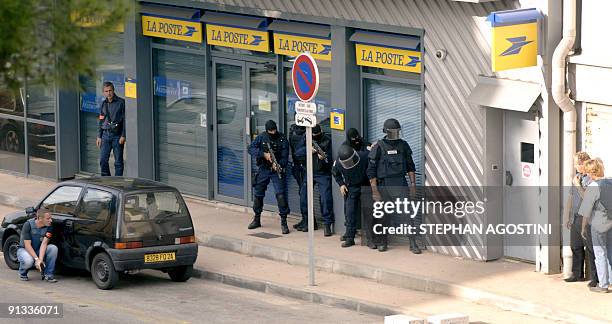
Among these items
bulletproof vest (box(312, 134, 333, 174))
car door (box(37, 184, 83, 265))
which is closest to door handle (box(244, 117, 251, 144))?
bulletproof vest (box(312, 134, 333, 174))

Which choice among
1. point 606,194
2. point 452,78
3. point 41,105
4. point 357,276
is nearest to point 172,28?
point 41,105

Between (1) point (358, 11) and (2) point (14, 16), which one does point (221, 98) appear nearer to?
(1) point (358, 11)

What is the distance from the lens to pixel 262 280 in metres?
18.0

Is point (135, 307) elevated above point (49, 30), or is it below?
below

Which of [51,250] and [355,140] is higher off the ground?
[355,140]

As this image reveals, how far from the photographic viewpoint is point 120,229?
17375 millimetres

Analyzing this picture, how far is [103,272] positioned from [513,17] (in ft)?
20.0

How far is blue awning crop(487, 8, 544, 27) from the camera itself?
16.5m

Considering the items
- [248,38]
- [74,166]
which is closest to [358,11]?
[248,38]

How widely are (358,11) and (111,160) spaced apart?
6.80 metres

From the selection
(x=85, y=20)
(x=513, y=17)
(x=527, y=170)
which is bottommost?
(x=527, y=170)

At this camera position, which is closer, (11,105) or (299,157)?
(299,157)

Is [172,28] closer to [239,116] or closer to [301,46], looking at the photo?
[239,116]

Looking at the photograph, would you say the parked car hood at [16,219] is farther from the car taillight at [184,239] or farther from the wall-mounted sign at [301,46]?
the wall-mounted sign at [301,46]
